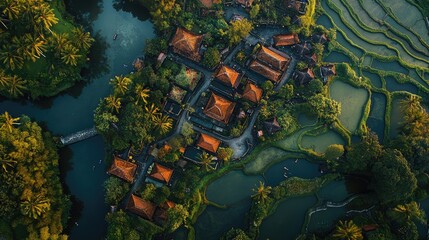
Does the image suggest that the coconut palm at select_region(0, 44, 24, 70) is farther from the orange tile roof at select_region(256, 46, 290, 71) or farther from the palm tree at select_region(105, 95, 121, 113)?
the orange tile roof at select_region(256, 46, 290, 71)

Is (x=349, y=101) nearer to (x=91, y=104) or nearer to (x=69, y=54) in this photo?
(x=91, y=104)

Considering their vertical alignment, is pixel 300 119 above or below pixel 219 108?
above

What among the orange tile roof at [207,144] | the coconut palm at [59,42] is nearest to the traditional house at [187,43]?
the orange tile roof at [207,144]

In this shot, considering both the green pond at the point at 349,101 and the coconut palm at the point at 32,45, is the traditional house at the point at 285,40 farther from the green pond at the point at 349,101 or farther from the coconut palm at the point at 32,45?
the coconut palm at the point at 32,45

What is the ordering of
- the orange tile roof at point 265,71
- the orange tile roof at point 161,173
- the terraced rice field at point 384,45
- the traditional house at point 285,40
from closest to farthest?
the orange tile roof at point 161,173 → the orange tile roof at point 265,71 → the traditional house at point 285,40 → the terraced rice field at point 384,45

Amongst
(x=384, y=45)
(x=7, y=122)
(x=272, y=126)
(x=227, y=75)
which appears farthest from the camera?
(x=384, y=45)

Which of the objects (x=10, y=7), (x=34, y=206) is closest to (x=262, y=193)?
(x=34, y=206)

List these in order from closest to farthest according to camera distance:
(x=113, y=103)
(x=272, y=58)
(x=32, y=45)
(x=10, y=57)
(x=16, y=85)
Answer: (x=10, y=57)
(x=32, y=45)
(x=16, y=85)
(x=113, y=103)
(x=272, y=58)
